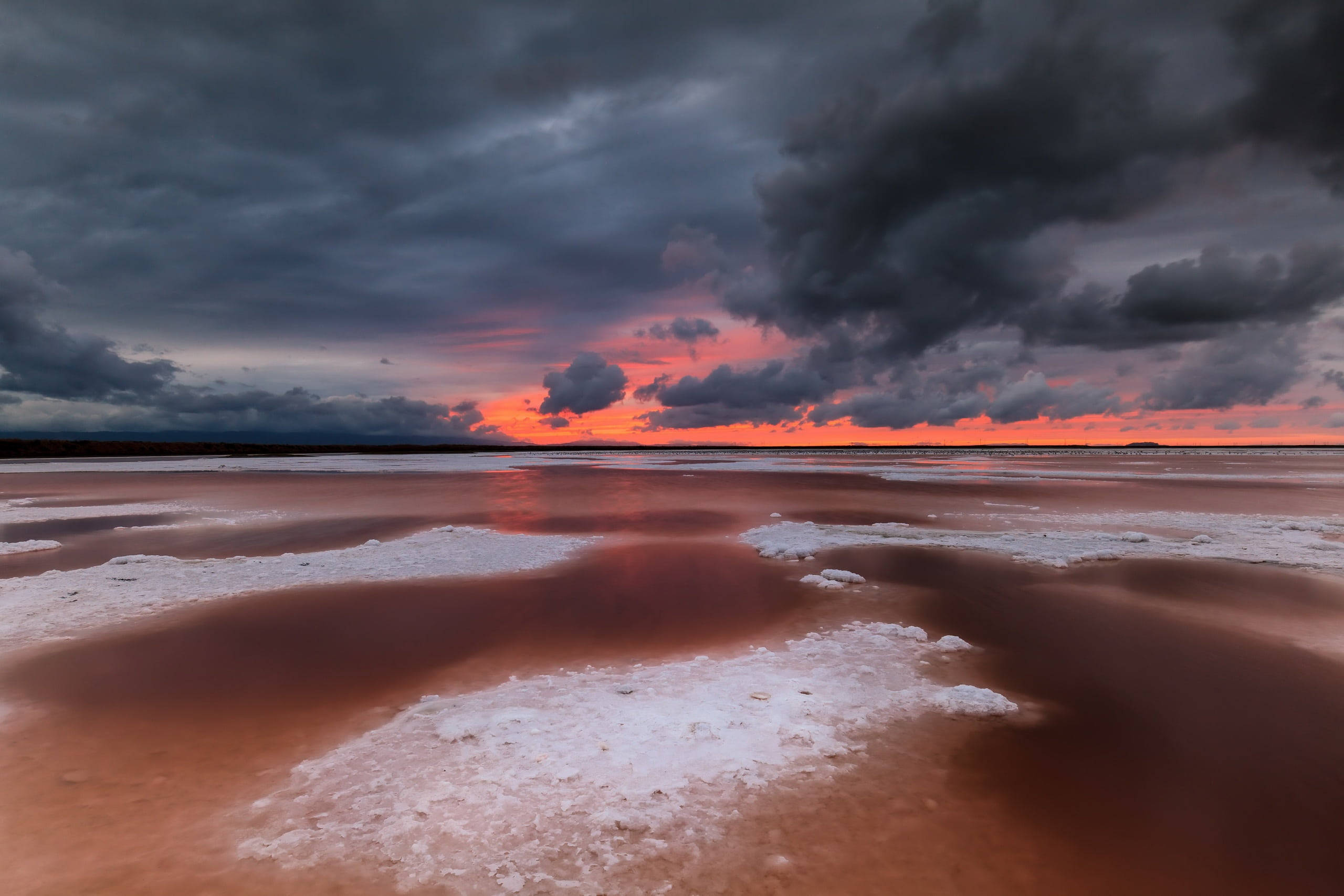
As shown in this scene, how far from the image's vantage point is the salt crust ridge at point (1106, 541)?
13227 mm

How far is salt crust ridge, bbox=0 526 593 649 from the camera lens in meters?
9.24

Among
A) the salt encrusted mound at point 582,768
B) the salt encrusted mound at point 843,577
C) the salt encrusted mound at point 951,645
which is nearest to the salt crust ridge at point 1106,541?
the salt encrusted mound at point 843,577

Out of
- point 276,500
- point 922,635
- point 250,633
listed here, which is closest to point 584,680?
point 922,635

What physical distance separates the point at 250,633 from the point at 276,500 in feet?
69.3

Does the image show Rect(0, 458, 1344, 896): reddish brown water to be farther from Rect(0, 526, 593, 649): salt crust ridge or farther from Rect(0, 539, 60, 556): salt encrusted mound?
Rect(0, 539, 60, 556): salt encrusted mound

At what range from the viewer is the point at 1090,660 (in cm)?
753

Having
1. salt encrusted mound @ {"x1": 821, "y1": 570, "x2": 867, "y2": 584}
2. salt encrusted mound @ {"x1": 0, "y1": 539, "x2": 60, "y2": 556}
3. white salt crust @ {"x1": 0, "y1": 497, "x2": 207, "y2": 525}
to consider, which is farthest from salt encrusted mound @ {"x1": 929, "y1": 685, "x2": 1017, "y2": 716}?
white salt crust @ {"x1": 0, "y1": 497, "x2": 207, "y2": 525}

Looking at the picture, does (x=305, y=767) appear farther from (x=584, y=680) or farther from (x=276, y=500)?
(x=276, y=500)

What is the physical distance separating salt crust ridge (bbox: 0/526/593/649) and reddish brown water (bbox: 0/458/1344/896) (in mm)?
839

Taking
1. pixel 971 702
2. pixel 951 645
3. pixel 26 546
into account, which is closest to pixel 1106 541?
pixel 951 645

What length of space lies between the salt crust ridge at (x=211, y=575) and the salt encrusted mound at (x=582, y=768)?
6.70 meters

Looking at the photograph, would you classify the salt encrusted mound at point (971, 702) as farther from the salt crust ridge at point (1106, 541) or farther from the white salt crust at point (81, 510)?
the white salt crust at point (81, 510)

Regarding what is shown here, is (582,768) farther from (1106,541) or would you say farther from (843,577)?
(1106,541)

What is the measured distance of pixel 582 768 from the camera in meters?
4.98
